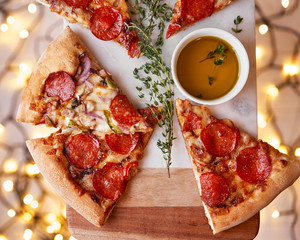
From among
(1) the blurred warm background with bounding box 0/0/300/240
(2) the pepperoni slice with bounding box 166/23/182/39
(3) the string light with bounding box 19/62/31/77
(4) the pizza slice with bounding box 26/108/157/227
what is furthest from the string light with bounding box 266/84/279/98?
(3) the string light with bounding box 19/62/31/77

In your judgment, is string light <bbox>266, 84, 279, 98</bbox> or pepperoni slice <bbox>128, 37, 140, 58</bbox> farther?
string light <bbox>266, 84, 279, 98</bbox>

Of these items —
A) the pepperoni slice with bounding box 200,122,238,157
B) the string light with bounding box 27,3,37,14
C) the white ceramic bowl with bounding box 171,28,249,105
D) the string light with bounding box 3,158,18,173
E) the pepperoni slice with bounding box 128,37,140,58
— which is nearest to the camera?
the white ceramic bowl with bounding box 171,28,249,105

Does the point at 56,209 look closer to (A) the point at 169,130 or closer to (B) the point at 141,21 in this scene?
(A) the point at 169,130

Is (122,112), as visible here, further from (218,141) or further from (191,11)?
(191,11)

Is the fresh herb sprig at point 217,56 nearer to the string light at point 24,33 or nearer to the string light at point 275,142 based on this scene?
the string light at point 275,142

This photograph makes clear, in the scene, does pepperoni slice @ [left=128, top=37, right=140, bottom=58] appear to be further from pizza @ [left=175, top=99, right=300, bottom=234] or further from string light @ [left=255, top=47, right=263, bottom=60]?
string light @ [left=255, top=47, right=263, bottom=60]

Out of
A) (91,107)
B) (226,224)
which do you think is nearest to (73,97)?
(91,107)

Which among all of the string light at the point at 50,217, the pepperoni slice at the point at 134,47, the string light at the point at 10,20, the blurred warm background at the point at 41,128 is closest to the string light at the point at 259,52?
the blurred warm background at the point at 41,128
